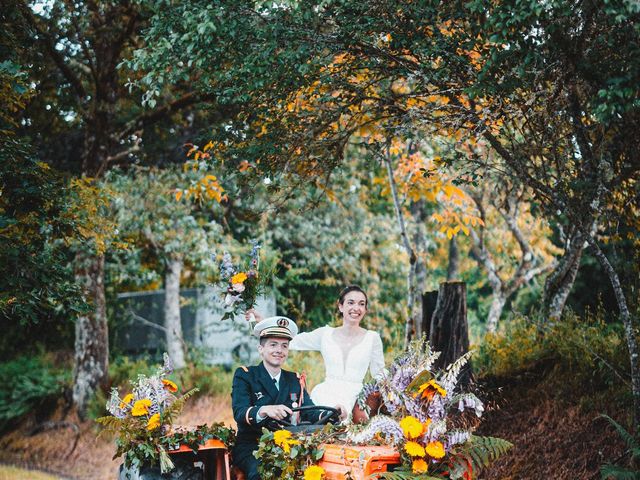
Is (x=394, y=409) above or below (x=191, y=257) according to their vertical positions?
below

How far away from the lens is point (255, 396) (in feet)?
18.0

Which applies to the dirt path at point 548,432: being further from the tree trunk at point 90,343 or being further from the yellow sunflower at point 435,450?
the tree trunk at point 90,343

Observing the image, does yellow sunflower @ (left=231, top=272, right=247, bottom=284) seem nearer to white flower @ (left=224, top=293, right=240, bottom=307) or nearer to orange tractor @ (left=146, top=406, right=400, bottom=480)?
white flower @ (left=224, top=293, right=240, bottom=307)

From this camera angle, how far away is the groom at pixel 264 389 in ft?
17.4

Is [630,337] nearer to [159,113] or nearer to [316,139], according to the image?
[316,139]

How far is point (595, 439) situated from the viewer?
24.8 ft

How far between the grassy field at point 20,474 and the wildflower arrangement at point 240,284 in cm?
557

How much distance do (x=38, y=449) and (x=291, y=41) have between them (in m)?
9.43

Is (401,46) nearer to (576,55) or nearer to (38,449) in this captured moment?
(576,55)

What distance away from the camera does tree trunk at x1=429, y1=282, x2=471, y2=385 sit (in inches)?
339

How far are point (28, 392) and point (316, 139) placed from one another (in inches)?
361

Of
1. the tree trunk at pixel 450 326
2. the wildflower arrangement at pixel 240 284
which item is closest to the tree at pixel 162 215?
the tree trunk at pixel 450 326

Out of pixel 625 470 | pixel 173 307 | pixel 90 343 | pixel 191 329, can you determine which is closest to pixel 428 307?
pixel 625 470

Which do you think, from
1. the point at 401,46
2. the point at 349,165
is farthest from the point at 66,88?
the point at 401,46
